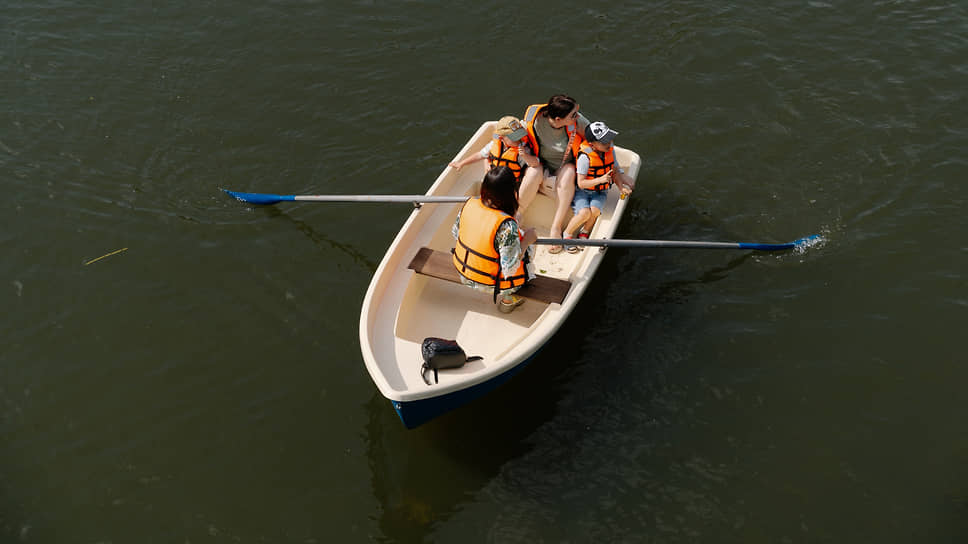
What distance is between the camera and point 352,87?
33.8 ft

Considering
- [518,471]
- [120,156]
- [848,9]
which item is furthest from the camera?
[848,9]

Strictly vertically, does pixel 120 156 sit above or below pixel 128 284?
above

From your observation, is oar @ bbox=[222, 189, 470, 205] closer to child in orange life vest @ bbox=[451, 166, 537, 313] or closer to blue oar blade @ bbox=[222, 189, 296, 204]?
blue oar blade @ bbox=[222, 189, 296, 204]

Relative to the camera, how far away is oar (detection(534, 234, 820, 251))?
22.6 feet

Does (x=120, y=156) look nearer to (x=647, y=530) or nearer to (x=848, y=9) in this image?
(x=647, y=530)

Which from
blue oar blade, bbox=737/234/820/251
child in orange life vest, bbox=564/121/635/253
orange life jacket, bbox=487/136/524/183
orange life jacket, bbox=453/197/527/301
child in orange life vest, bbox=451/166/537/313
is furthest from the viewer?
blue oar blade, bbox=737/234/820/251

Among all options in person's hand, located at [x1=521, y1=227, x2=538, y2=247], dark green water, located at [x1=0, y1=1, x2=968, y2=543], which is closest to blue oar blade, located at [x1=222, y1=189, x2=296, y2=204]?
dark green water, located at [x1=0, y1=1, x2=968, y2=543]

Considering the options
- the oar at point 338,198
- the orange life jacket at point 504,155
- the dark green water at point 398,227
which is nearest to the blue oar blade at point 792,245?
the dark green water at point 398,227

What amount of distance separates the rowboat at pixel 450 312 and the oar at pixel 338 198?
6.3 inches

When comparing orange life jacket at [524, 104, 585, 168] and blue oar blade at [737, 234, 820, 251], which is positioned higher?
orange life jacket at [524, 104, 585, 168]

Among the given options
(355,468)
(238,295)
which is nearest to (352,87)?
(238,295)

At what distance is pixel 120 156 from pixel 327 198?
3306mm

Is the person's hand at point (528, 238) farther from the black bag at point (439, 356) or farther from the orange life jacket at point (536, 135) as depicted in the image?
the orange life jacket at point (536, 135)

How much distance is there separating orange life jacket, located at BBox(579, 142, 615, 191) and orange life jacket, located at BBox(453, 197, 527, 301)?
1.56 m
